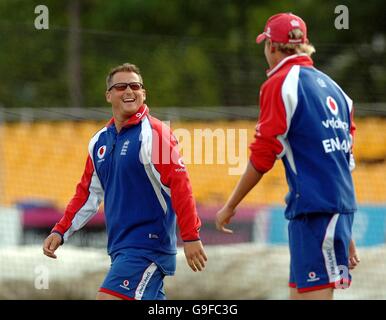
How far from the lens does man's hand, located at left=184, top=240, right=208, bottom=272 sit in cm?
638

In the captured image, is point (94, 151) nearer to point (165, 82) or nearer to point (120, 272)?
point (120, 272)

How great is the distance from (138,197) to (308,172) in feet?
4.32

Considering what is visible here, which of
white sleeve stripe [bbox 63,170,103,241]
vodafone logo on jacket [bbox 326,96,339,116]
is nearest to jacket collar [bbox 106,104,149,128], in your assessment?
white sleeve stripe [bbox 63,170,103,241]

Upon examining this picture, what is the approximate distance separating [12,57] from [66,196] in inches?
154

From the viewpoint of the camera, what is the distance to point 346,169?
6020 millimetres

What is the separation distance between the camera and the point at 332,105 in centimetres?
599

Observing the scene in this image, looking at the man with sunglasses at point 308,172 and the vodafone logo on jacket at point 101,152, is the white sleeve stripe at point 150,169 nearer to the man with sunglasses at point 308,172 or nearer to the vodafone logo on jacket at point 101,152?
the vodafone logo on jacket at point 101,152

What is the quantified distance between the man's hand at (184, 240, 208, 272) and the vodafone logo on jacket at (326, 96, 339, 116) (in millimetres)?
1185

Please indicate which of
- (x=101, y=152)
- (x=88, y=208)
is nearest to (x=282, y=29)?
(x=101, y=152)

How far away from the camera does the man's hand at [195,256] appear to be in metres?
6.38

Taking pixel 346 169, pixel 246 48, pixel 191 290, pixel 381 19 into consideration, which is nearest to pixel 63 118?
pixel 246 48

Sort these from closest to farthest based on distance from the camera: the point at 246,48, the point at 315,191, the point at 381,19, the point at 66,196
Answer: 1. the point at 315,191
2. the point at 66,196
3. the point at 246,48
4. the point at 381,19

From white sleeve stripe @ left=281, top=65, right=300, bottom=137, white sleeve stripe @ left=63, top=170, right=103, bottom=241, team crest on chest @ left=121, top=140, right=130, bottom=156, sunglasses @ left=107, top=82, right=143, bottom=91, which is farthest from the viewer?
white sleeve stripe @ left=63, top=170, right=103, bottom=241

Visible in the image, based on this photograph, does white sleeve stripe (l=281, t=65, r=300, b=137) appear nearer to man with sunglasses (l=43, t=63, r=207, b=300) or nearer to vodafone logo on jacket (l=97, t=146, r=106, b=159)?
man with sunglasses (l=43, t=63, r=207, b=300)
